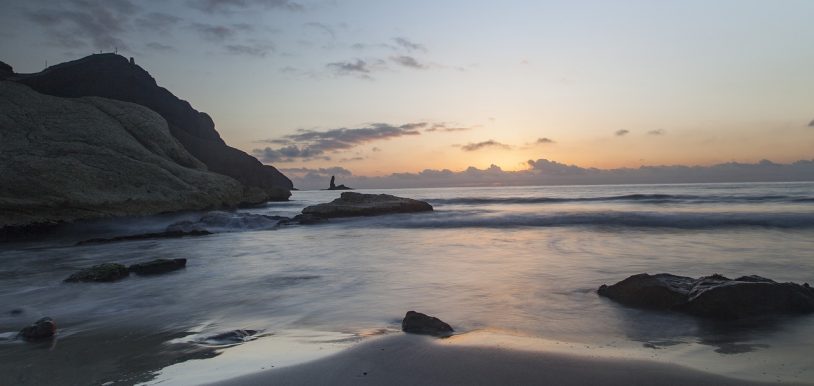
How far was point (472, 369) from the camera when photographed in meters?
3.42

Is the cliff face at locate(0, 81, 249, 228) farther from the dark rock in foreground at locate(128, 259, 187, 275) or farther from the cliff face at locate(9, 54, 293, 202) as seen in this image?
the cliff face at locate(9, 54, 293, 202)

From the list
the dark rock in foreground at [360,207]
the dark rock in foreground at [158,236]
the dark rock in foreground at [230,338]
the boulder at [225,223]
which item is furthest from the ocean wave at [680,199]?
the dark rock in foreground at [230,338]

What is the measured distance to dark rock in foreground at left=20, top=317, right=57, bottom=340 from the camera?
188 inches

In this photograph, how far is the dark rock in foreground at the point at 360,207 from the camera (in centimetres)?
2675

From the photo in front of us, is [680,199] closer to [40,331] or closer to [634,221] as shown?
[634,221]

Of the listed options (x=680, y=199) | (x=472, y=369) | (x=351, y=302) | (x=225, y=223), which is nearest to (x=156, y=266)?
(x=351, y=302)

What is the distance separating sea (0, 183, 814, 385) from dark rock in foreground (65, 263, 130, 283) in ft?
1.02

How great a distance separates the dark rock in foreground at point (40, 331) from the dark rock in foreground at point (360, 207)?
21186mm

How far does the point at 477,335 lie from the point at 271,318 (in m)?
2.80

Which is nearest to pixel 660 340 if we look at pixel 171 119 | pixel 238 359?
pixel 238 359

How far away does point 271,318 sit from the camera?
5.65 m

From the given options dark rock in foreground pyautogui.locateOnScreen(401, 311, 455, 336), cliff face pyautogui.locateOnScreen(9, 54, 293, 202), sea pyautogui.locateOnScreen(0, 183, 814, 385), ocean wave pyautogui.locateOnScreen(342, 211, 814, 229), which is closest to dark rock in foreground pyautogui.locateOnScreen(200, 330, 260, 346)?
sea pyautogui.locateOnScreen(0, 183, 814, 385)

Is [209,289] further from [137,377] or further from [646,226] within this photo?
[646,226]

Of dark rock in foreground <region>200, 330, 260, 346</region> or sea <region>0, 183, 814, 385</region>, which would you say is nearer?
sea <region>0, 183, 814, 385</region>
